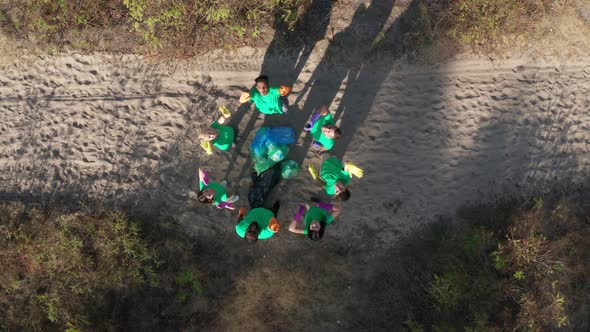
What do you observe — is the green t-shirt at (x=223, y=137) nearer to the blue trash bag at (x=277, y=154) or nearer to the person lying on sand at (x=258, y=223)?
the blue trash bag at (x=277, y=154)

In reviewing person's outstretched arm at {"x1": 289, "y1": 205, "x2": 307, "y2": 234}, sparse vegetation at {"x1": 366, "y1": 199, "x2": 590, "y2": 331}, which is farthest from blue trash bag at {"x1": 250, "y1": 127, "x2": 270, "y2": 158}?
sparse vegetation at {"x1": 366, "y1": 199, "x2": 590, "y2": 331}

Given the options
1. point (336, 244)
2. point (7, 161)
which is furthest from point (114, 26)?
point (336, 244)

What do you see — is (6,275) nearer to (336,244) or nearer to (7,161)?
(7,161)

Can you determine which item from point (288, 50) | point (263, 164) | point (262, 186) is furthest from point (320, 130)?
point (288, 50)

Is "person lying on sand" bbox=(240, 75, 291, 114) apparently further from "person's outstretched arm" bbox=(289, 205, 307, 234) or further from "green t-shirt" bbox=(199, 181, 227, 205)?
"person's outstretched arm" bbox=(289, 205, 307, 234)

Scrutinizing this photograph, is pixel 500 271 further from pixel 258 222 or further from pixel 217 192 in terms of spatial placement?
pixel 217 192

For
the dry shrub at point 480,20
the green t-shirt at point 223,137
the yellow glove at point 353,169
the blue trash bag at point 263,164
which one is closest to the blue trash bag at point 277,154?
the blue trash bag at point 263,164
